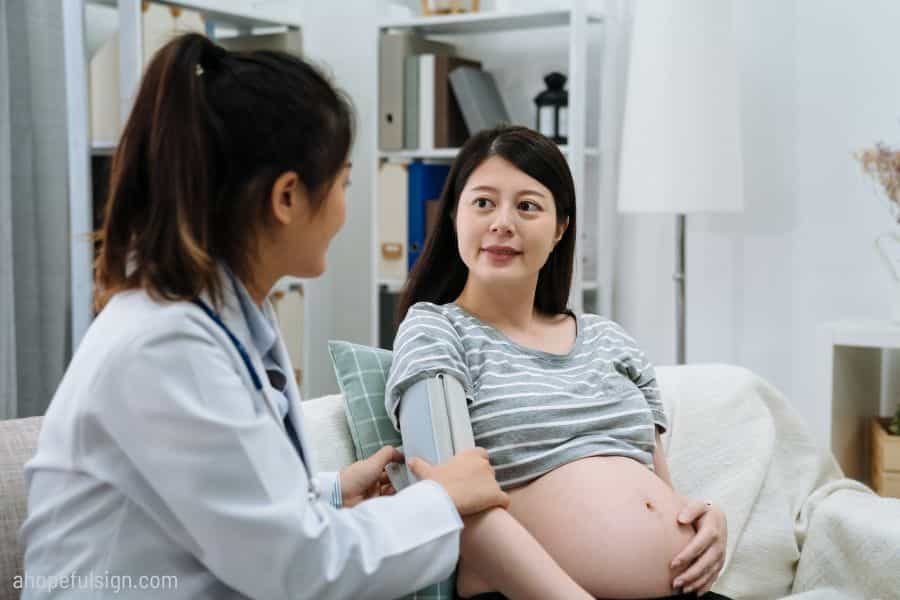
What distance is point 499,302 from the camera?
166cm

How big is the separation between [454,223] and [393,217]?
1824mm

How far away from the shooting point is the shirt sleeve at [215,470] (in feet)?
2.99

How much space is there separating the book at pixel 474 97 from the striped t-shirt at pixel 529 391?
1.85 m

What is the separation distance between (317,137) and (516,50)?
270 cm

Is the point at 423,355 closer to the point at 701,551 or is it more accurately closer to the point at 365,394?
the point at 365,394

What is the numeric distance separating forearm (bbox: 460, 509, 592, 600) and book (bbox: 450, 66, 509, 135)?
2.25 metres

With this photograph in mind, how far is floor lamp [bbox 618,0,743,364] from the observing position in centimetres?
289

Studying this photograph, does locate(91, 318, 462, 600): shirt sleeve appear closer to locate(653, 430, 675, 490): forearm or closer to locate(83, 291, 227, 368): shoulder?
locate(83, 291, 227, 368): shoulder

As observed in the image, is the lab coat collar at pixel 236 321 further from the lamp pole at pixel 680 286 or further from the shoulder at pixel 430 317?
the lamp pole at pixel 680 286

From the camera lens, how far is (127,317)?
950 millimetres

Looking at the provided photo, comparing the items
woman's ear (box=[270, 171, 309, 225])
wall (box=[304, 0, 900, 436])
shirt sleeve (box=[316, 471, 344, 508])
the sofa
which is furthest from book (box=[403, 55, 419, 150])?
woman's ear (box=[270, 171, 309, 225])

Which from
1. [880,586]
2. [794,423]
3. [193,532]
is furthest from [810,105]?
[193,532]

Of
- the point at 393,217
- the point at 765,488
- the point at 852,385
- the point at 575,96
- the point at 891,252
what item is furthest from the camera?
the point at 393,217

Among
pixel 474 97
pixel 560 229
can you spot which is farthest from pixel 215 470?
pixel 474 97
